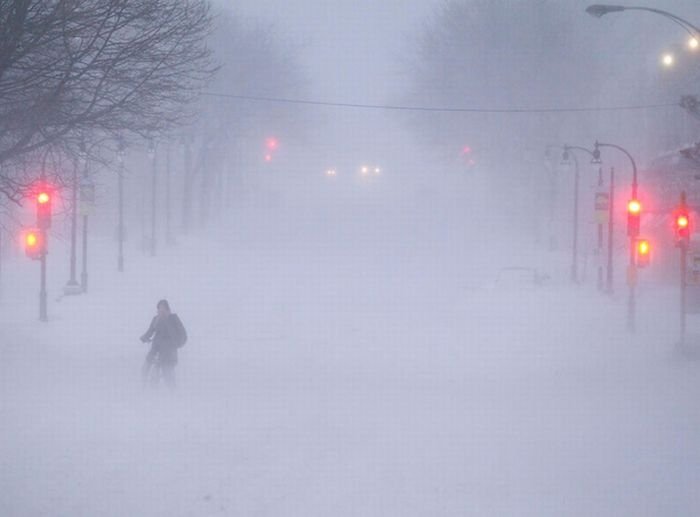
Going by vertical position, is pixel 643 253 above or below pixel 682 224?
below

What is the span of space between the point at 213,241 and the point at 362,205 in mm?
22790

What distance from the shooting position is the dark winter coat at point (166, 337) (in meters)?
16.3

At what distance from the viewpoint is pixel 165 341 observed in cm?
1628

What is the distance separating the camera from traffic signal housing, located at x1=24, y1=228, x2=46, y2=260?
2298 centimetres

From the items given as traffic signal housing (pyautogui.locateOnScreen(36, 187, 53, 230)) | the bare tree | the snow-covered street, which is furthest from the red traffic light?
traffic signal housing (pyautogui.locateOnScreen(36, 187, 53, 230))

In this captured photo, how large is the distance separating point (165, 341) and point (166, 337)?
0.26ft

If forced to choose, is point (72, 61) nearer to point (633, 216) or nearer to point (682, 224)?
point (682, 224)

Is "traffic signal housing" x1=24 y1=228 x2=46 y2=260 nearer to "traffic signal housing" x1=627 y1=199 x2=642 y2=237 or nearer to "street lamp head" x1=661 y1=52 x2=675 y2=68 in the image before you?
"traffic signal housing" x1=627 y1=199 x2=642 y2=237

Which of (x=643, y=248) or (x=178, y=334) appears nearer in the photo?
(x=178, y=334)

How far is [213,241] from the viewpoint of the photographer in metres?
48.3

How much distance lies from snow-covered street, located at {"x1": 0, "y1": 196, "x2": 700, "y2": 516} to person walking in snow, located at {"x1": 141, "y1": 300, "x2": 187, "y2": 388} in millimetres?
495

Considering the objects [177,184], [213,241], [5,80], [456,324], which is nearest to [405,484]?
[5,80]

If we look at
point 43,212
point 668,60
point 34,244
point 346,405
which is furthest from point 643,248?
point 668,60

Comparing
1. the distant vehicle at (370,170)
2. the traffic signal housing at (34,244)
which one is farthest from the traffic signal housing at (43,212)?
the distant vehicle at (370,170)
